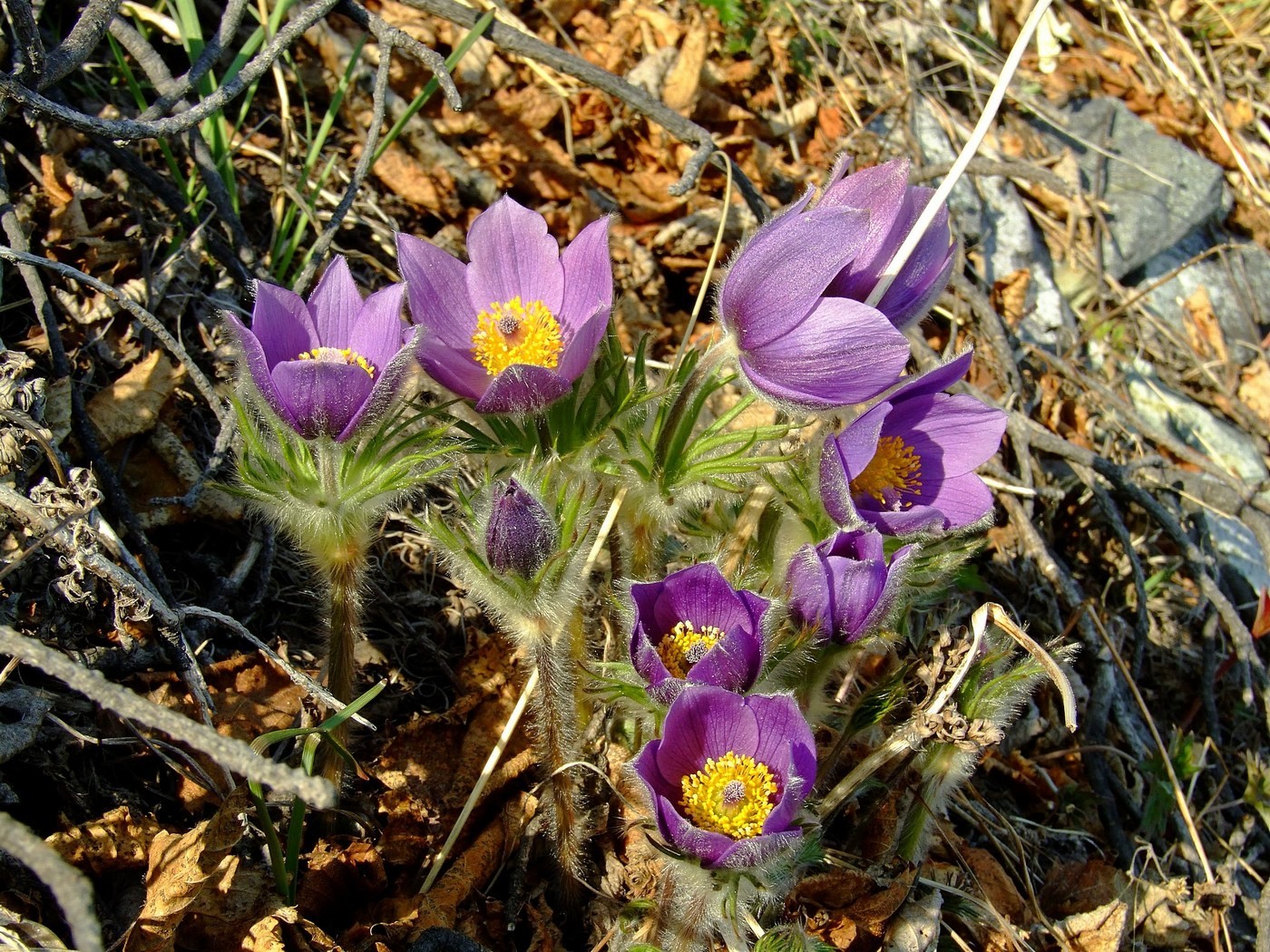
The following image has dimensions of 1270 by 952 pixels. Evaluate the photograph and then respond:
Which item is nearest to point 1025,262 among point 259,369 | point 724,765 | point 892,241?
point 892,241

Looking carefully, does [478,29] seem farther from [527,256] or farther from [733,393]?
[733,393]

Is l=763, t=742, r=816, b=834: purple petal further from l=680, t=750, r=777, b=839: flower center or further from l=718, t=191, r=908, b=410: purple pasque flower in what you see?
l=718, t=191, r=908, b=410: purple pasque flower

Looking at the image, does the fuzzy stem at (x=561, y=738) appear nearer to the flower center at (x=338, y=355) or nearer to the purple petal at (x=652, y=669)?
the purple petal at (x=652, y=669)

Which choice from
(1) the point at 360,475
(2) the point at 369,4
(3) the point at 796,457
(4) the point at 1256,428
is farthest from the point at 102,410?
(4) the point at 1256,428

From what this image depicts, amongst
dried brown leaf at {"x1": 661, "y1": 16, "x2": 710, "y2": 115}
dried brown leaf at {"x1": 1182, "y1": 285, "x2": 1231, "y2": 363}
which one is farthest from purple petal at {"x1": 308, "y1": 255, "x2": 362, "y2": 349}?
dried brown leaf at {"x1": 1182, "y1": 285, "x2": 1231, "y2": 363}

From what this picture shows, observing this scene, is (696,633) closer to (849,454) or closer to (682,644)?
(682,644)

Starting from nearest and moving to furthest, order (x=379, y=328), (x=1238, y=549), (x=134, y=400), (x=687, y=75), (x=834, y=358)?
(x=834, y=358)
(x=379, y=328)
(x=134, y=400)
(x=1238, y=549)
(x=687, y=75)

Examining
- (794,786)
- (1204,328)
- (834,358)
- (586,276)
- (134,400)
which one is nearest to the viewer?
(794,786)

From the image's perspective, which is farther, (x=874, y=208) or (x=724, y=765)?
(x=874, y=208)
